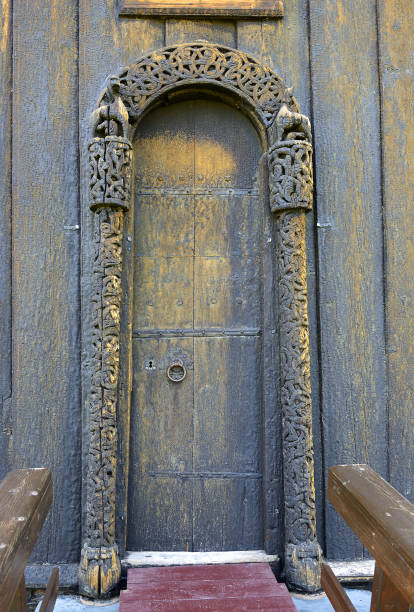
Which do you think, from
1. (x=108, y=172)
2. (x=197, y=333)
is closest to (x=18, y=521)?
(x=197, y=333)

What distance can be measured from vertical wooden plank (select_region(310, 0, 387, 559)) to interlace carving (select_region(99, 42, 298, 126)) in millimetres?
256

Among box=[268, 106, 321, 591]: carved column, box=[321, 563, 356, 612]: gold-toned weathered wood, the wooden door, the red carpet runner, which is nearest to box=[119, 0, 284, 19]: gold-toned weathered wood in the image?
the wooden door

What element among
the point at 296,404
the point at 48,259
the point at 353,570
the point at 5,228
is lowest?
the point at 353,570

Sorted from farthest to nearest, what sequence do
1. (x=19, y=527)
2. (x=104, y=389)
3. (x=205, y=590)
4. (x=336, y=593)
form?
1. (x=104, y=389)
2. (x=205, y=590)
3. (x=336, y=593)
4. (x=19, y=527)

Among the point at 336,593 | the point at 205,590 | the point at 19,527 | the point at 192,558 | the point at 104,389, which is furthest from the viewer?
the point at 192,558

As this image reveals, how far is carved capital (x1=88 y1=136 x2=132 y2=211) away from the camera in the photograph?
2.30 m

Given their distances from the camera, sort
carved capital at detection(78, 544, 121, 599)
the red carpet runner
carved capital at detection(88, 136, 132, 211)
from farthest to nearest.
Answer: carved capital at detection(88, 136, 132, 211) < carved capital at detection(78, 544, 121, 599) < the red carpet runner

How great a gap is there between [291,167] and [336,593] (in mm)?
1682

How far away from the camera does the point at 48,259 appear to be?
2477 millimetres

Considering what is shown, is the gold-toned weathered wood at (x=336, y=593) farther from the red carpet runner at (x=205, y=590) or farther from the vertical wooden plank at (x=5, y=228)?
the vertical wooden plank at (x=5, y=228)

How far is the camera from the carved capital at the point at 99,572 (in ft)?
7.19

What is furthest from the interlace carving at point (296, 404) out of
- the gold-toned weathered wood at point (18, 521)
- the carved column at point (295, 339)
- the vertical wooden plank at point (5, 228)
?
the vertical wooden plank at point (5, 228)

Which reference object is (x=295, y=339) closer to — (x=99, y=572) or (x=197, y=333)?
(x=197, y=333)

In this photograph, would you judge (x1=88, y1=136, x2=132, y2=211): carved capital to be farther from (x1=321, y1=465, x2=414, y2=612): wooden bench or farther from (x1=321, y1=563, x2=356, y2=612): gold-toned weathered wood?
(x1=321, y1=563, x2=356, y2=612): gold-toned weathered wood
